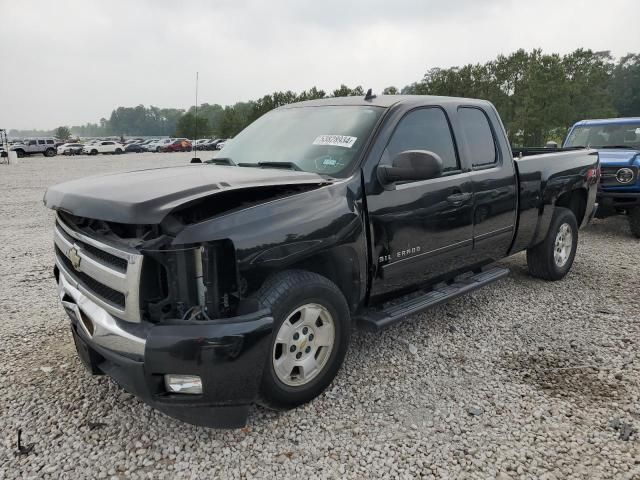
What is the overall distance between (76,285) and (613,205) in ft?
24.9

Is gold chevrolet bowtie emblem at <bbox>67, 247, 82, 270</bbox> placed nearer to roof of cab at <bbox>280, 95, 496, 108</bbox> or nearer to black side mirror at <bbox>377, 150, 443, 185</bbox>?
black side mirror at <bbox>377, 150, 443, 185</bbox>

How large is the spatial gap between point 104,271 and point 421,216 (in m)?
2.11

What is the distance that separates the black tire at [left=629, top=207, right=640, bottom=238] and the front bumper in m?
7.31

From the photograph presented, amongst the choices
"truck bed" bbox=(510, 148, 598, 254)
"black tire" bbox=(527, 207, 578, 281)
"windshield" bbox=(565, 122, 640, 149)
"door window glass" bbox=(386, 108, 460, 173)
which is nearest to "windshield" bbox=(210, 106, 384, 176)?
"door window glass" bbox=(386, 108, 460, 173)

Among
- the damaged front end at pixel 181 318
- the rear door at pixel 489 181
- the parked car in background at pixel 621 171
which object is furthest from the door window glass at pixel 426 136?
the parked car in background at pixel 621 171

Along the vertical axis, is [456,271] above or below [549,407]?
above

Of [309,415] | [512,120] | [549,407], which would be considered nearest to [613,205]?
[549,407]

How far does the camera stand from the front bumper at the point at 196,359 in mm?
2365

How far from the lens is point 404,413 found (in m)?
2.95

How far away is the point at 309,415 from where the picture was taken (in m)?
2.93

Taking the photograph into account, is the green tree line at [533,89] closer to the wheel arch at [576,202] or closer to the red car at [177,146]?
the red car at [177,146]

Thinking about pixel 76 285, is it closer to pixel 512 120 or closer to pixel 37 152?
pixel 512 120

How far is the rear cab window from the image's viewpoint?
4.16 meters

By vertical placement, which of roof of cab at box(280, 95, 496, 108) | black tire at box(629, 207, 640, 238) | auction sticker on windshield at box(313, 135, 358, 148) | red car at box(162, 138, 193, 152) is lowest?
black tire at box(629, 207, 640, 238)
